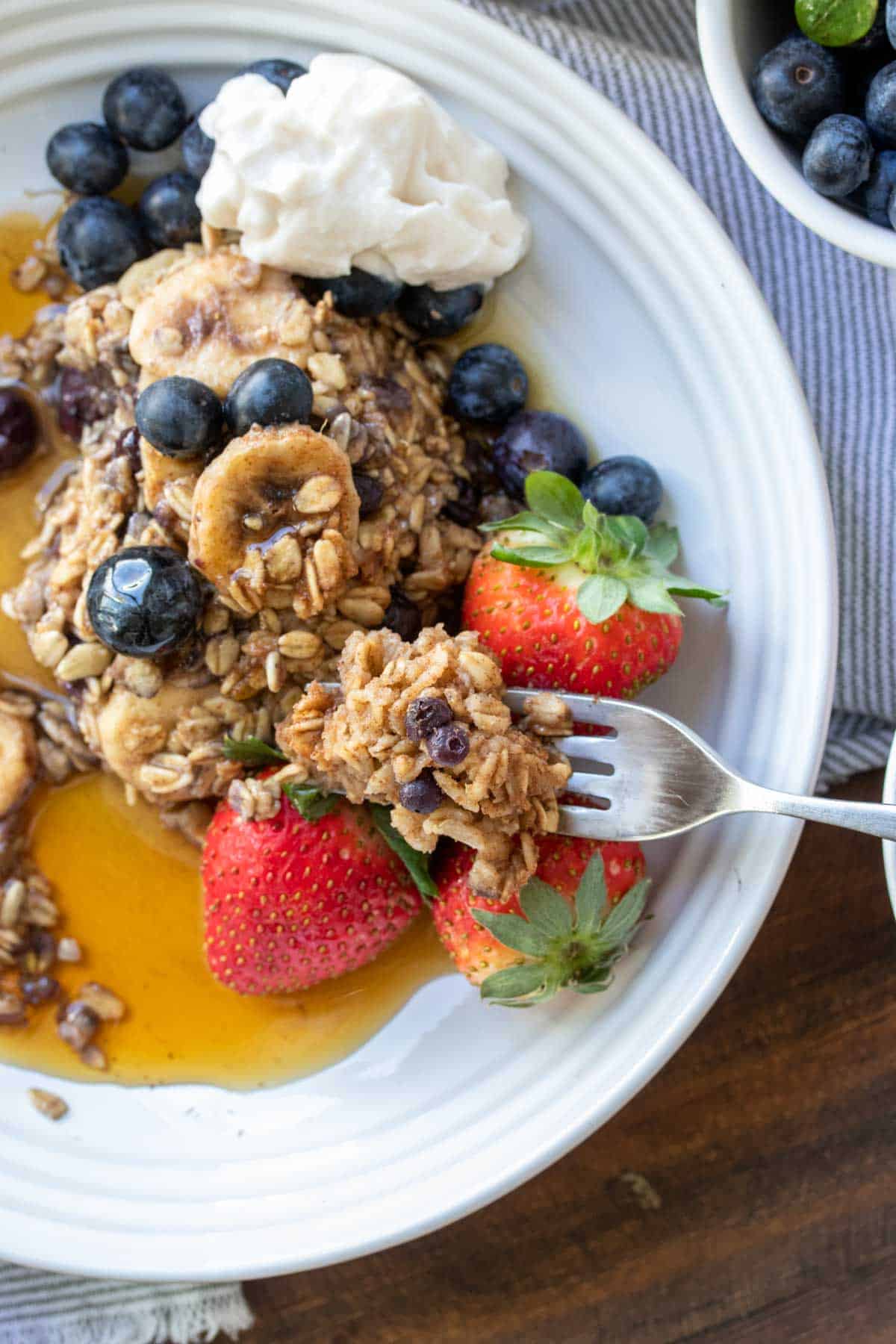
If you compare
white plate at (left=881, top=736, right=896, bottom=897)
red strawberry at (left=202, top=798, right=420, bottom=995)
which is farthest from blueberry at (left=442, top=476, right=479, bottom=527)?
white plate at (left=881, top=736, right=896, bottom=897)

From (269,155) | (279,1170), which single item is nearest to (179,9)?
(269,155)

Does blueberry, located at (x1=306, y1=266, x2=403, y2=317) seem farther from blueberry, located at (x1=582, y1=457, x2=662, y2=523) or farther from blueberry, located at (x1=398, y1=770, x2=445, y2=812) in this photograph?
blueberry, located at (x1=398, y1=770, x2=445, y2=812)

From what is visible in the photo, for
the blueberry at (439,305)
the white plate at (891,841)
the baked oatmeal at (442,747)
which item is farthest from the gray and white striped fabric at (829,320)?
the baked oatmeal at (442,747)

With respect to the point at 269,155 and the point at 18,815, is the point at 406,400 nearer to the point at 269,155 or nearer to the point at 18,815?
the point at 269,155

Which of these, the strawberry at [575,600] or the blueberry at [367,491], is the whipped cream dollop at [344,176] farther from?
the strawberry at [575,600]

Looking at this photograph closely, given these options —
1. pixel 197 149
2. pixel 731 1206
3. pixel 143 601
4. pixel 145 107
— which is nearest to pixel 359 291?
pixel 197 149

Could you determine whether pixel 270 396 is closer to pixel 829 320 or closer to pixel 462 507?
pixel 462 507
